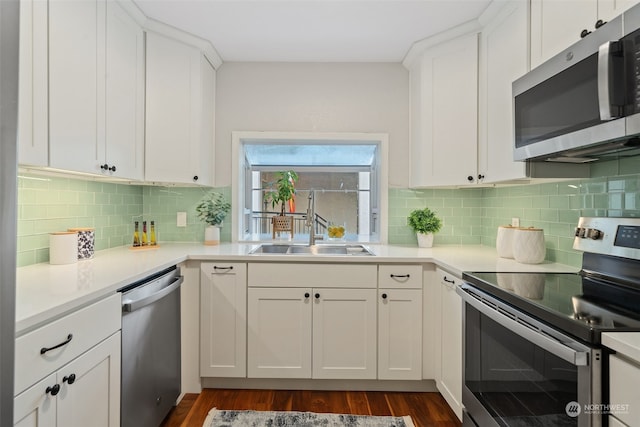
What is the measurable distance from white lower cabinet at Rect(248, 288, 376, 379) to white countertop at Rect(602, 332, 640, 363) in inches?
55.3

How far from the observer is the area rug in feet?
6.28

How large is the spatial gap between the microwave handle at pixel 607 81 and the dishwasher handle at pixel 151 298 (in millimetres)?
1914

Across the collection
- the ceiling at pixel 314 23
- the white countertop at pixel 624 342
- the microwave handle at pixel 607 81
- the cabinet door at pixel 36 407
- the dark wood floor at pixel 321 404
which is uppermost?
the ceiling at pixel 314 23

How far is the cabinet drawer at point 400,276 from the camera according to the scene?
86.0 inches

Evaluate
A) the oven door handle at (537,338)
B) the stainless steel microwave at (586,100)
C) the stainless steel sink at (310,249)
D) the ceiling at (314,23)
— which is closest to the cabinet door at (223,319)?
the stainless steel sink at (310,249)

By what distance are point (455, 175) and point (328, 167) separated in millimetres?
1154

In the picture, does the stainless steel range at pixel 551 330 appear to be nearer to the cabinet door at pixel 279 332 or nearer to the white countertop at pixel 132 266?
the white countertop at pixel 132 266

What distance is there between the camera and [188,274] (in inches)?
86.2

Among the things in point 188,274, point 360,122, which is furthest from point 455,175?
point 188,274

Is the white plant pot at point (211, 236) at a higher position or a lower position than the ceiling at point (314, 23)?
lower

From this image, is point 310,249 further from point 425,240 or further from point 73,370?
point 73,370

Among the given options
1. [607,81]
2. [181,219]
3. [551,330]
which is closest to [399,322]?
[551,330]

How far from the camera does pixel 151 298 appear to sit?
167cm

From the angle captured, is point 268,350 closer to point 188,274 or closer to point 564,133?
point 188,274
